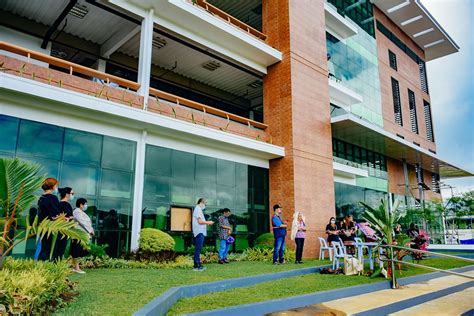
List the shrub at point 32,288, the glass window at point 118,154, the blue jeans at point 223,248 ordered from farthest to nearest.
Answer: the blue jeans at point 223,248 < the glass window at point 118,154 < the shrub at point 32,288

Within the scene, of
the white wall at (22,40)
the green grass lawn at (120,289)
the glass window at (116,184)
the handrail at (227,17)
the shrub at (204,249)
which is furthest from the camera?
the handrail at (227,17)

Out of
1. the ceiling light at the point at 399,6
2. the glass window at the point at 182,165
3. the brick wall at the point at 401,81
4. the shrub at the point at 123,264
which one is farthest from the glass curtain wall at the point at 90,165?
the ceiling light at the point at 399,6

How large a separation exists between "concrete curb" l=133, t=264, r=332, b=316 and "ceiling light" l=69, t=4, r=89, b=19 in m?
9.89

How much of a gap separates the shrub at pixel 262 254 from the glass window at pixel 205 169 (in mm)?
2656

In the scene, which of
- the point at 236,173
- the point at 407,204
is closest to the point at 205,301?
the point at 236,173

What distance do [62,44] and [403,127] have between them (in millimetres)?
21066

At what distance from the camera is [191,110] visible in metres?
11.9

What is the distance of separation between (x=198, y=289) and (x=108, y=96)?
643 centimetres

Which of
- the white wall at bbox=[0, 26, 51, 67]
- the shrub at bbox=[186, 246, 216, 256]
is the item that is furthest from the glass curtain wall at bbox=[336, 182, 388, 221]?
the white wall at bbox=[0, 26, 51, 67]

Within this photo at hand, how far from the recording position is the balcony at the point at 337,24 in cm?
1708

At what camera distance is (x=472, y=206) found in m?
26.3

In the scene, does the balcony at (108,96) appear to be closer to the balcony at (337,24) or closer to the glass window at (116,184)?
the glass window at (116,184)

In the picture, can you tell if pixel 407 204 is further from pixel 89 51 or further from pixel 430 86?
pixel 89 51

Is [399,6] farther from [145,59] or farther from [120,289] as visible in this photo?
[120,289]
